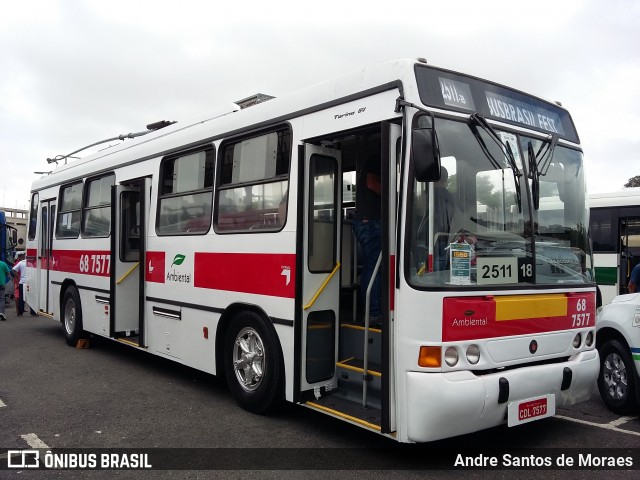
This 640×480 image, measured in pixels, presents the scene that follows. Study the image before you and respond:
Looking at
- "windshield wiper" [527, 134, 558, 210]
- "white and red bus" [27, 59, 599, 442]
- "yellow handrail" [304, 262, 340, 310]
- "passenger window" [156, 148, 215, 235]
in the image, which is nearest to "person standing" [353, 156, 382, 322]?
"white and red bus" [27, 59, 599, 442]

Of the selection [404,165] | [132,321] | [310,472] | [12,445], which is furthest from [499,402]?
[132,321]

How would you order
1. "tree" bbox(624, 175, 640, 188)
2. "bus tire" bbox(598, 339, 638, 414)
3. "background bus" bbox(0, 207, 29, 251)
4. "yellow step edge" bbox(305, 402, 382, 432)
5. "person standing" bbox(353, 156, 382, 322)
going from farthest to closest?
"tree" bbox(624, 175, 640, 188), "background bus" bbox(0, 207, 29, 251), "bus tire" bbox(598, 339, 638, 414), "person standing" bbox(353, 156, 382, 322), "yellow step edge" bbox(305, 402, 382, 432)

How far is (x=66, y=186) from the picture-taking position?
34.3 feet

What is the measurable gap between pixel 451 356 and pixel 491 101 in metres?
2.15

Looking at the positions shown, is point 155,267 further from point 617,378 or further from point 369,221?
point 617,378

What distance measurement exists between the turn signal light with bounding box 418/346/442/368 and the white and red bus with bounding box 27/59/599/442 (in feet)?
0.03

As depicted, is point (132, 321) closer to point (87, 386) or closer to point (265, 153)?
point (87, 386)

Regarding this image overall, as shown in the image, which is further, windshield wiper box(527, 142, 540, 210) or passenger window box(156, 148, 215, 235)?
passenger window box(156, 148, 215, 235)

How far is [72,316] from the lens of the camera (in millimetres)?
10016

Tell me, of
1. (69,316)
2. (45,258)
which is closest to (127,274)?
(69,316)

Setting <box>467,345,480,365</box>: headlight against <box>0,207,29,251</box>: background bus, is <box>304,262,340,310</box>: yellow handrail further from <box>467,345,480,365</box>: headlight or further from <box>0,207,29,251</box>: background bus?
<box>0,207,29,251</box>: background bus

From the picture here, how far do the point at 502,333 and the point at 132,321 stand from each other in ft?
19.0

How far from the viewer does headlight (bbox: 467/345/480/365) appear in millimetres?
4242

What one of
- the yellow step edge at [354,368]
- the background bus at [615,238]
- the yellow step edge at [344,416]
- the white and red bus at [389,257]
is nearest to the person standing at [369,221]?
the white and red bus at [389,257]
